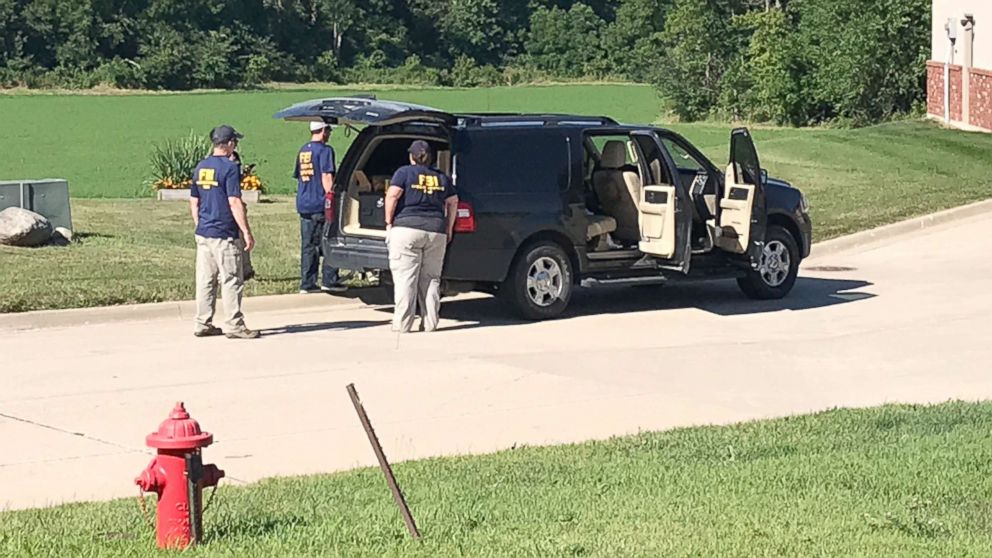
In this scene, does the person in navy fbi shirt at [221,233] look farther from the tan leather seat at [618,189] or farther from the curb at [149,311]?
the tan leather seat at [618,189]

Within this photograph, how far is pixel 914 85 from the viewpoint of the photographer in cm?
5112

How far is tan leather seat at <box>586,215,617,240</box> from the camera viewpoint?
14523 millimetres

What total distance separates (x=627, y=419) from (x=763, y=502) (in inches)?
123

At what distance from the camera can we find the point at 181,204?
2378 cm

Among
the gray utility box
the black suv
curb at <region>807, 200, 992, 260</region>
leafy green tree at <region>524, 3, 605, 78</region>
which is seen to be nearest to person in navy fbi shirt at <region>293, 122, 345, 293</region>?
the black suv

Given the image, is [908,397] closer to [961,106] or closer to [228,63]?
[961,106]

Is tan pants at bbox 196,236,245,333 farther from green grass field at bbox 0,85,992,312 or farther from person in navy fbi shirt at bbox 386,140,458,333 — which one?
green grass field at bbox 0,85,992,312

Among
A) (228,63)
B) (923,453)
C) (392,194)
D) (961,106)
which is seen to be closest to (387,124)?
(392,194)

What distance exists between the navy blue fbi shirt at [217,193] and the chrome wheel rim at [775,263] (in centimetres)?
539

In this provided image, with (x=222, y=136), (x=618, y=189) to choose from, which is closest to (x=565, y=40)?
(x=618, y=189)

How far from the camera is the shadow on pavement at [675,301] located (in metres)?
14.8

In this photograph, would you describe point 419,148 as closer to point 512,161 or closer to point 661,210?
point 512,161

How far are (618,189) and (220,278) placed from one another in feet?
13.0

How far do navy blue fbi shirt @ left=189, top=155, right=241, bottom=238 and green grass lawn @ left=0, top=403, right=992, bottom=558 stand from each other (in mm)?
4930
